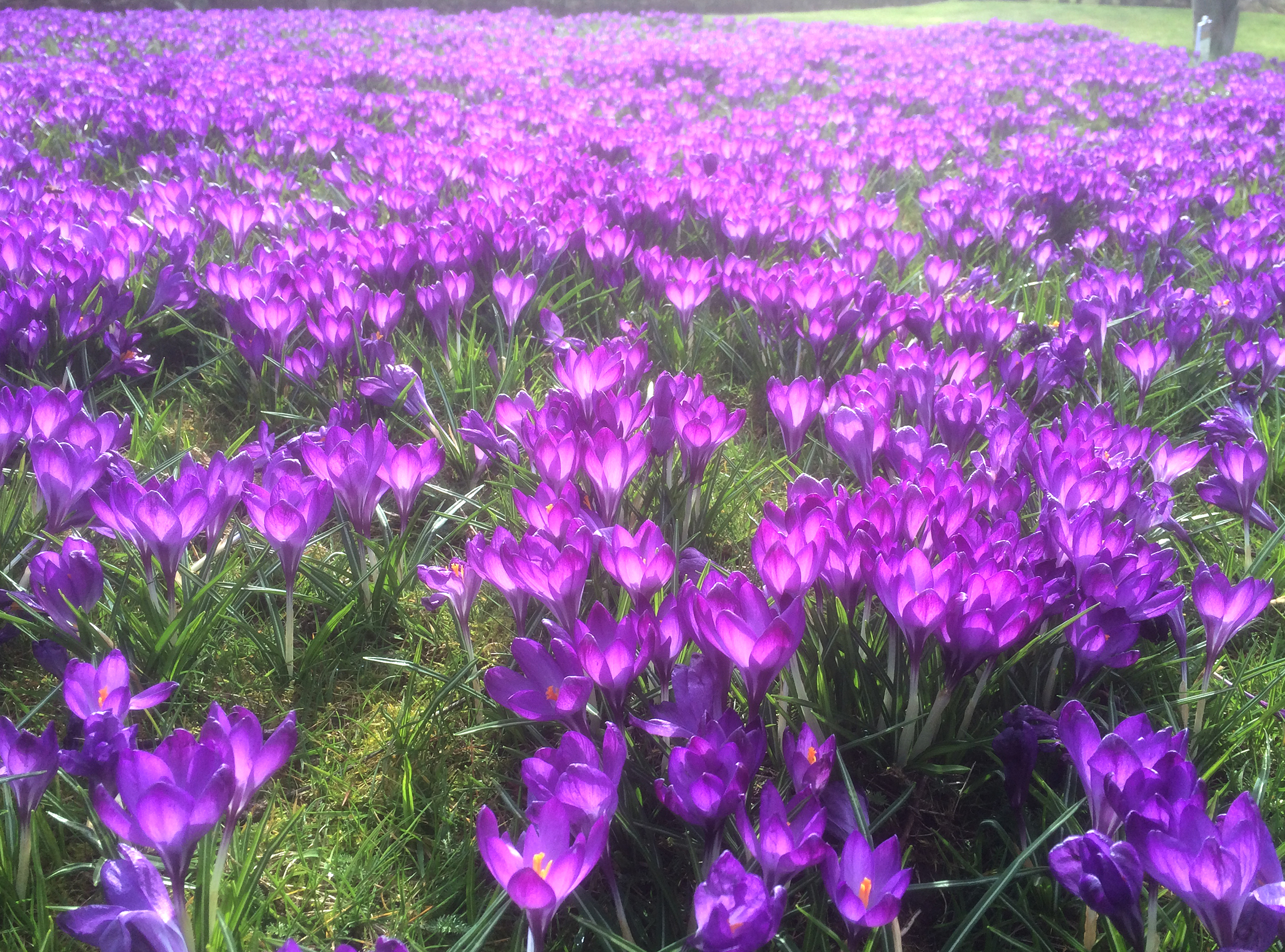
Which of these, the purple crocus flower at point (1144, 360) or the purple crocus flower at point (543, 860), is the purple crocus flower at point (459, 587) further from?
the purple crocus flower at point (1144, 360)

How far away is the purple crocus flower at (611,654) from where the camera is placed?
1202 millimetres

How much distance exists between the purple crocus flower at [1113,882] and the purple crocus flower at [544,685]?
0.68 m

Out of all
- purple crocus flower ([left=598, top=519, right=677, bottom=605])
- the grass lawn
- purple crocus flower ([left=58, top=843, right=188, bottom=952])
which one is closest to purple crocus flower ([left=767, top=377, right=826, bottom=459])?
purple crocus flower ([left=598, top=519, right=677, bottom=605])

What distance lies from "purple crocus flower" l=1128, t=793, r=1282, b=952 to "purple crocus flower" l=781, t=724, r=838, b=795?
1.26 feet

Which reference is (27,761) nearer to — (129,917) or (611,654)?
(129,917)

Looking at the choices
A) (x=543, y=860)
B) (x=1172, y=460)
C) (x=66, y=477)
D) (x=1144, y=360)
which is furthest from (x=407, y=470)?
(x=1144, y=360)

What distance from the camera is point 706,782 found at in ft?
3.41

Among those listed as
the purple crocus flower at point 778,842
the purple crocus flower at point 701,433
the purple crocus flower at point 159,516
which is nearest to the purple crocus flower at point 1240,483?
the purple crocus flower at point 701,433

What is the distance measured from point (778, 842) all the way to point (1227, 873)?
50 cm

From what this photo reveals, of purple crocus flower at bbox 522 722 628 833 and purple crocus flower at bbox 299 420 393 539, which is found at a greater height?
purple crocus flower at bbox 299 420 393 539

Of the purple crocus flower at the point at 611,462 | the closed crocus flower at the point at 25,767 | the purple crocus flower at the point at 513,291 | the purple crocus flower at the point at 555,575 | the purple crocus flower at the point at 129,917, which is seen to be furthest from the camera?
the purple crocus flower at the point at 513,291

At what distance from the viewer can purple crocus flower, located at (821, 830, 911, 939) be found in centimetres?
98

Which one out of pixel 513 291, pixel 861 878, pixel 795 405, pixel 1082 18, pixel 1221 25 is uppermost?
pixel 1082 18

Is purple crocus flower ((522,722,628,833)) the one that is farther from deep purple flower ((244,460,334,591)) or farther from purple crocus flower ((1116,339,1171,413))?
purple crocus flower ((1116,339,1171,413))
